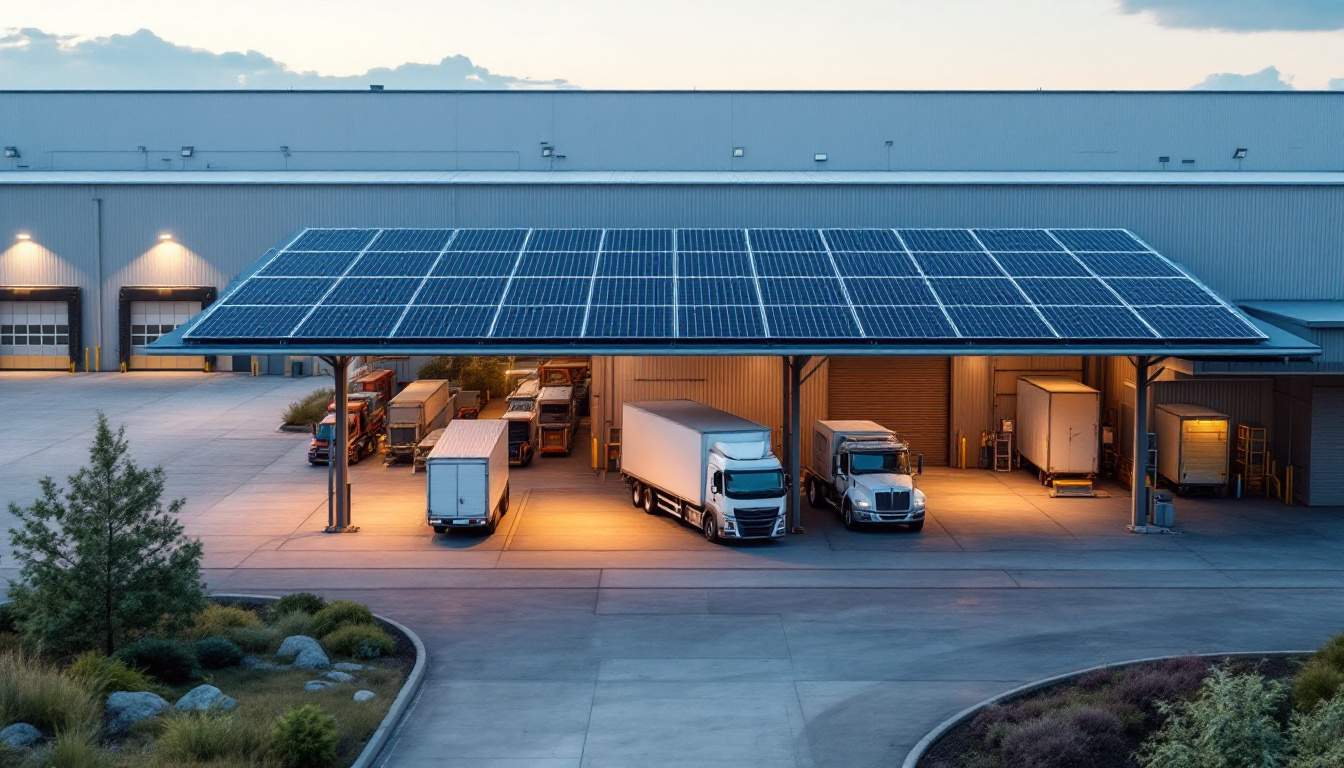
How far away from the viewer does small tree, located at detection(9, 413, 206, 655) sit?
22891 mm

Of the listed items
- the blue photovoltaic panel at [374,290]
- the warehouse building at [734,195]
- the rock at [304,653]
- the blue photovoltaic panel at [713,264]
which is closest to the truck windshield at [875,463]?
the warehouse building at [734,195]

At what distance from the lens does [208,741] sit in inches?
739

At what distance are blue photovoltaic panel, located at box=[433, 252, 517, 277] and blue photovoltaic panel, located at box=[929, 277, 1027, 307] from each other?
1129 cm

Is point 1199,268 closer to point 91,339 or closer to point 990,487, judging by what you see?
point 990,487

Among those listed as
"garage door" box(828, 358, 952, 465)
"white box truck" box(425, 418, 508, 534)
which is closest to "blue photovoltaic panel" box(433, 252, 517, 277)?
"white box truck" box(425, 418, 508, 534)

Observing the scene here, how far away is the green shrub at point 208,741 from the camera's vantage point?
18.7m

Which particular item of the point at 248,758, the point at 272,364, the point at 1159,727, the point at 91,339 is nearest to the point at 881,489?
the point at 1159,727

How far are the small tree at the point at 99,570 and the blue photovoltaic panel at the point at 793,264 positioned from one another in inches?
743

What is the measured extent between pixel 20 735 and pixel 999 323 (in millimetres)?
23230

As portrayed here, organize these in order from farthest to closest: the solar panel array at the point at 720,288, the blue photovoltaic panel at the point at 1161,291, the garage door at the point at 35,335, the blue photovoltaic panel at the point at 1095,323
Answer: the garage door at the point at 35,335 → the blue photovoltaic panel at the point at 1161,291 → the solar panel array at the point at 720,288 → the blue photovoltaic panel at the point at 1095,323

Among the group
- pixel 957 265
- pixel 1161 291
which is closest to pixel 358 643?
pixel 957 265

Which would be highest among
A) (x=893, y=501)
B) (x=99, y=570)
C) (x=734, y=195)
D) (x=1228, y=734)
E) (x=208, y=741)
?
(x=734, y=195)

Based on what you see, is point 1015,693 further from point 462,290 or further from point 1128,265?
point 1128,265

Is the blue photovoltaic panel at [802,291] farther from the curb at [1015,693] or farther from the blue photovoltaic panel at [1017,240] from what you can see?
the curb at [1015,693]
